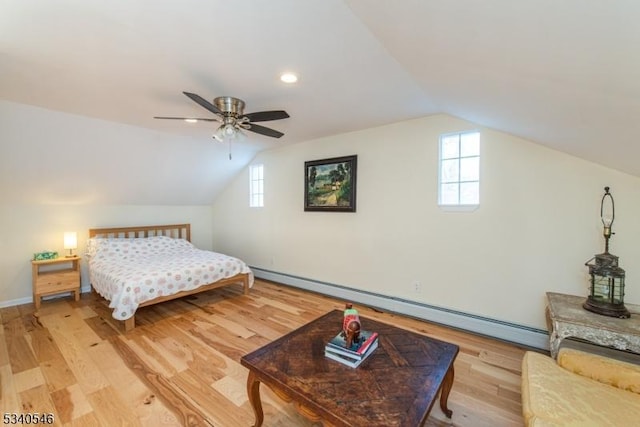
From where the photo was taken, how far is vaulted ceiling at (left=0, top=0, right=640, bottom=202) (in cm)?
111

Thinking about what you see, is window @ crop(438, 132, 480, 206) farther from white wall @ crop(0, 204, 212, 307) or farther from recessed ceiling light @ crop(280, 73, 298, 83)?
white wall @ crop(0, 204, 212, 307)

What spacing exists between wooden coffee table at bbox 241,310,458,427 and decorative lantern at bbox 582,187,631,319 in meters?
1.33

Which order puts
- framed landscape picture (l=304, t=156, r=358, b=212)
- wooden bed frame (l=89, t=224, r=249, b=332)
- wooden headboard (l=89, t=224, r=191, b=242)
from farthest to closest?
wooden headboard (l=89, t=224, r=191, b=242)
framed landscape picture (l=304, t=156, r=358, b=212)
wooden bed frame (l=89, t=224, r=249, b=332)

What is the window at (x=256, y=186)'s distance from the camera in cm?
530

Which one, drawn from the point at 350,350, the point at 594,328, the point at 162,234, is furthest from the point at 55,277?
the point at 594,328

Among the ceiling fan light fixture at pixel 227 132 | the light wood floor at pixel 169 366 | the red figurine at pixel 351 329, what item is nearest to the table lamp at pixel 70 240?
the light wood floor at pixel 169 366

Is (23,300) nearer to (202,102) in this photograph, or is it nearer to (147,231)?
(147,231)

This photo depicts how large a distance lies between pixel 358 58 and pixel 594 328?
2.56 meters

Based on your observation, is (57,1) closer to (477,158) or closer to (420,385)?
(420,385)

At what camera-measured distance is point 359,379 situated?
4.95ft

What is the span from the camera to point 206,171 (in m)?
5.12

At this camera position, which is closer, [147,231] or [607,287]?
[607,287]

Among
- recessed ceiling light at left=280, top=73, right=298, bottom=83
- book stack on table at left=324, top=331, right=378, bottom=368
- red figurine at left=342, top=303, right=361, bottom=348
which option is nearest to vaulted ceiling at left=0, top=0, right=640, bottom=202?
recessed ceiling light at left=280, top=73, right=298, bottom=83

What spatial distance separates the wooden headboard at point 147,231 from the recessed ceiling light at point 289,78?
168 inches
